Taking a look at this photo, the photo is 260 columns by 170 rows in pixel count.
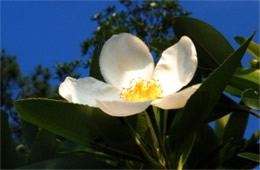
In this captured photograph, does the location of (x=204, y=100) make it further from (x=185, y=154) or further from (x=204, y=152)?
(x=204, y=152)

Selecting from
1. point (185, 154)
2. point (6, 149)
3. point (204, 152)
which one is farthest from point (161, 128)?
point (6, 149)

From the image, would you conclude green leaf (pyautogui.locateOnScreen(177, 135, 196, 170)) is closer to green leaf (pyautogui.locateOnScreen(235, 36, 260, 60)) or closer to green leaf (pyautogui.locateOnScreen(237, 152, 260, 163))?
green leaf (pyautogui.locateOnScreen(237, 152, 260, 163))

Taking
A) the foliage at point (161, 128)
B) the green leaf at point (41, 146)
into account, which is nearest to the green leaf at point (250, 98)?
the foliage at point (161, 128)

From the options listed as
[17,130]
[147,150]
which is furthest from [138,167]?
[17,130]

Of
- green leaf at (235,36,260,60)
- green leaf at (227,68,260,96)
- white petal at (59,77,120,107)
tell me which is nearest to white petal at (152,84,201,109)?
white petal at (59,77,120,107)

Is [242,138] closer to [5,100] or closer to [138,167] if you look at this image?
[138,167]
